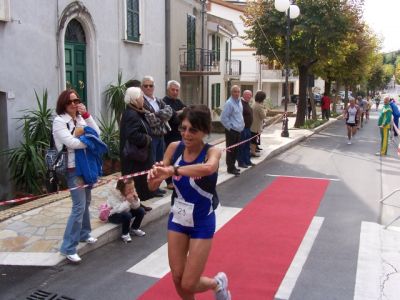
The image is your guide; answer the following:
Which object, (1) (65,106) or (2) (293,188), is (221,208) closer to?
(2) (293,188)

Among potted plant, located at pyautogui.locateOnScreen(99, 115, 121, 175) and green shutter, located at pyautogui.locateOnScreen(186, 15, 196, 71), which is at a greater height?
green shutter, located at pyautogui.locateOnScreen(186, 15, 196, 71)

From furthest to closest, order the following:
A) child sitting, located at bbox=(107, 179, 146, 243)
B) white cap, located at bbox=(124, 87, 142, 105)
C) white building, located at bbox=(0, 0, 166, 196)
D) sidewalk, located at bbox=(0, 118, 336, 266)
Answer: white building, located at bbox=(0, 0, 166, 196), white cap, located at bbox=(124, 87, 142, 105), child sitting, located at bbox=(107, 179, 146, 243), sidewalk, located at bbox=(0, 118, 336, 266)

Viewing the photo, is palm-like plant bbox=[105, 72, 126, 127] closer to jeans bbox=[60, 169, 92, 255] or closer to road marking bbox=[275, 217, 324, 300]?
road marking bbox=[275, 217, 324, 300]

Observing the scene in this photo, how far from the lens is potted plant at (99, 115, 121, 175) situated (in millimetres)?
10211

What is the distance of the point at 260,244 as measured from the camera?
5.88m

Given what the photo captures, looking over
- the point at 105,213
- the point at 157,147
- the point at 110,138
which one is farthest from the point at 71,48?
the point at 105,213

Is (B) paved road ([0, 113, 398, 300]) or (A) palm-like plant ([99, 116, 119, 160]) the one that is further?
(A) palm-like plant ([99, 116, 119, 160])

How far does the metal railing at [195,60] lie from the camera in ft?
57.0

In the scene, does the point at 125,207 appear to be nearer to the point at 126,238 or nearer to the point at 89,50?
the point at 126,238

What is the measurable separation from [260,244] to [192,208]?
2585mm

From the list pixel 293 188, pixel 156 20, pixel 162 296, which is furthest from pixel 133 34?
pixel 162 296

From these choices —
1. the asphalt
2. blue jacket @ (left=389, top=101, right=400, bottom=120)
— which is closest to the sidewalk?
the asphalt

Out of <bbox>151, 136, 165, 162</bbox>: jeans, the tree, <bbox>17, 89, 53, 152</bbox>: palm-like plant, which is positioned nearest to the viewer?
<bbox>151, 136, 165, 162</bbox>: jeans

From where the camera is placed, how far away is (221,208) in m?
7.72
